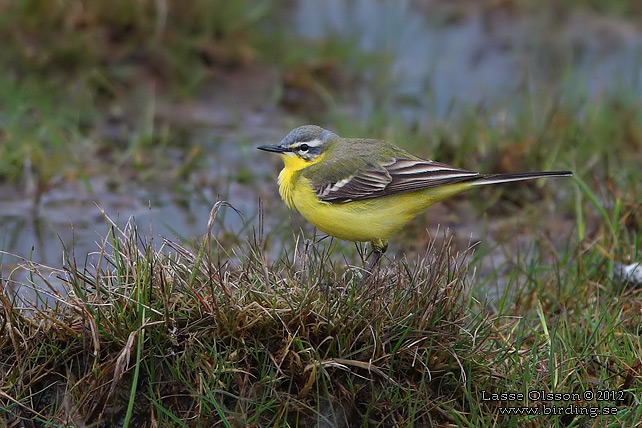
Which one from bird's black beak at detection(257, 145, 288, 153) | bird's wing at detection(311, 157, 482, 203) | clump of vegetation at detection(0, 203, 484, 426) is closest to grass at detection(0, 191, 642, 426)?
clump of vegetation at detection(0, 203, 484, 426)

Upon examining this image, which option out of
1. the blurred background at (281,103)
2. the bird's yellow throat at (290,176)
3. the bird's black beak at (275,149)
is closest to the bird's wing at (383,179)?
the bird's yellow throat at (290,176)

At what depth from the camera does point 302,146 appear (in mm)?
5598

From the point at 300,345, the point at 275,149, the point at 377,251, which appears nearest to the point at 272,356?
the point at 300,345

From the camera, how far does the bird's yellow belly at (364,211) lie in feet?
16.6

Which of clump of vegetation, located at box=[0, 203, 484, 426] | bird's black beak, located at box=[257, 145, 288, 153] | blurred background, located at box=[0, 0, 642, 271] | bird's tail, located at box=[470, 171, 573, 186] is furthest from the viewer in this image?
blurred background, located at box=[0, 0, 642, 271]

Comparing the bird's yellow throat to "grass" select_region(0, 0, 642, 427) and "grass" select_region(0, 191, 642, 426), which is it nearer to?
"grass" select_region(0, 0, 642, 427)

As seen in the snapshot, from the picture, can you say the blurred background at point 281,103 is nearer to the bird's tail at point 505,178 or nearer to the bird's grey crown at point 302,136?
the bird's grey crown at point 302,136

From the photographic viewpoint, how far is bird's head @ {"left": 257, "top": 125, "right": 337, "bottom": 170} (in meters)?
5.58

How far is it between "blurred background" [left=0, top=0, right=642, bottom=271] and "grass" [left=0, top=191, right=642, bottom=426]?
6.31ft

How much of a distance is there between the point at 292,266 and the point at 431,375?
87cm

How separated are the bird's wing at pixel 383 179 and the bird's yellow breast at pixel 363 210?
1.8 inches

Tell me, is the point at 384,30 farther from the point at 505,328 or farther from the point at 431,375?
the point at 431,375

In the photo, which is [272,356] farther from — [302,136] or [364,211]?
[302,136]

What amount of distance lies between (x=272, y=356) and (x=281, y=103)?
5219 millimetres
